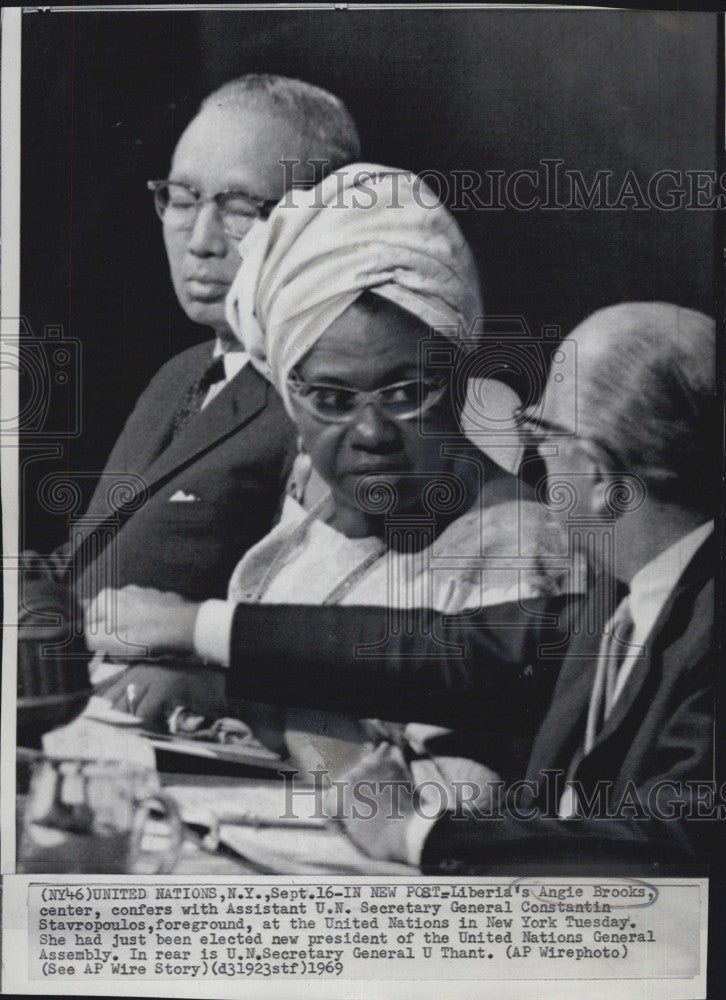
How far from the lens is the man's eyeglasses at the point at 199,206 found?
7.42 ft

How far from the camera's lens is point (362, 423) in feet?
7.39

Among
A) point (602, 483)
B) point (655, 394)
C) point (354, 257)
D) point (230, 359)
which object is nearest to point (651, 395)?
point (655, 394)

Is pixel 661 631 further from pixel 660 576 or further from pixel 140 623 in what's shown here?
pixel 140 623

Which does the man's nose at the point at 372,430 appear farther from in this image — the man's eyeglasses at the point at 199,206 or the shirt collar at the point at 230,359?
the man's eyeglasses at the point at 199,206

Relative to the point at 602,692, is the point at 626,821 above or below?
below

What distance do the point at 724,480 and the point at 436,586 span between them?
0.77m

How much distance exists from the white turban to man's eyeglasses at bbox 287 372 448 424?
113 mm

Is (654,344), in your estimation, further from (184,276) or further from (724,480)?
(184,276)

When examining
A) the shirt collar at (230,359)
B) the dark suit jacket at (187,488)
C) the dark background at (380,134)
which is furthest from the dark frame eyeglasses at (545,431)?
the shirt collar at (230,359)

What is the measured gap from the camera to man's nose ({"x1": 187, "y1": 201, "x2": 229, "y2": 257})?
227 cm

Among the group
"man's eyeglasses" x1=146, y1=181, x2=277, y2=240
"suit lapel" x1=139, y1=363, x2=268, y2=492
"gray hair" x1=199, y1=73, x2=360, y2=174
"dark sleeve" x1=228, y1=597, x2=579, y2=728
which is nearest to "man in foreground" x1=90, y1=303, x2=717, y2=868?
"dark sleeve" x1=228, y1=597, x2=579, y2=728

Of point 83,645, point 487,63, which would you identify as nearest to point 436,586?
point 83,645
